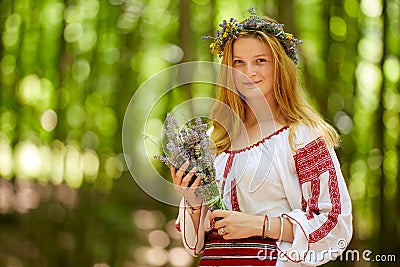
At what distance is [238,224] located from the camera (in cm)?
142

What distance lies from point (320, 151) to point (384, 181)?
2.27m

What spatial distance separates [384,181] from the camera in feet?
11.8

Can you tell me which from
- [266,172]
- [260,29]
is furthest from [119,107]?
[266,172]

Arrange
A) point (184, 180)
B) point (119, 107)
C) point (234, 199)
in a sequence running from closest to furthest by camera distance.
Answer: point (184, 180), point (234, 199), point (119, 107)

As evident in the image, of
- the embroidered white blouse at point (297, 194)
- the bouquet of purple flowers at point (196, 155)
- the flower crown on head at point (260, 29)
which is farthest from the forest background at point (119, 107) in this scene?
the bouquet of purple flowers at point (196, 155)

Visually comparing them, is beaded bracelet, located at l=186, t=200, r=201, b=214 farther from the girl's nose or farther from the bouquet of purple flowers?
the girl's nose

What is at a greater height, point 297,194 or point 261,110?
point 261,110

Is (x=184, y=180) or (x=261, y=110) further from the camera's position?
(x=261, y=110)

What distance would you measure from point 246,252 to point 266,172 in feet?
0.60

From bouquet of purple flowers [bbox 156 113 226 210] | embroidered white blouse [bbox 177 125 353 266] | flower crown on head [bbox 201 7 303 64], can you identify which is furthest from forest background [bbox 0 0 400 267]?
bouquet of purple flowers [bbox 156 113 226 210]

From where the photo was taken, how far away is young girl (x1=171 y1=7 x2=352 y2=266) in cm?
143

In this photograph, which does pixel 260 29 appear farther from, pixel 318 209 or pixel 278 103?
pixel 318 209

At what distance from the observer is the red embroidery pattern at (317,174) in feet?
4.66

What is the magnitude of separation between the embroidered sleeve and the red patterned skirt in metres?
0.04
